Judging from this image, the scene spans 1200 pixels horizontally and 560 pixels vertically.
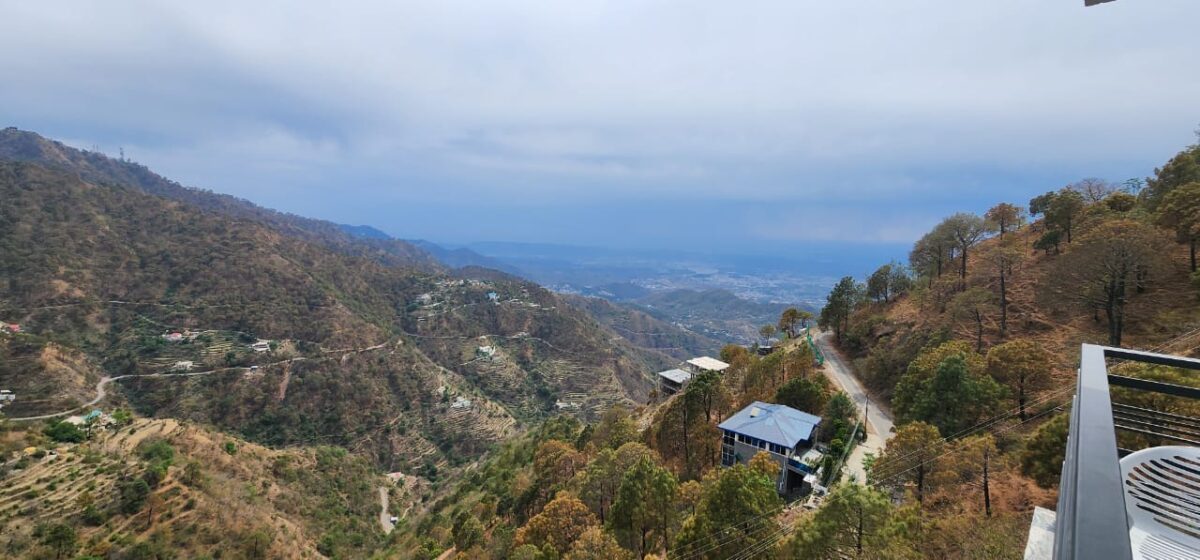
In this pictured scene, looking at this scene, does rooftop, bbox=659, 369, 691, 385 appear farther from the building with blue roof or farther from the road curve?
the building with blue roof

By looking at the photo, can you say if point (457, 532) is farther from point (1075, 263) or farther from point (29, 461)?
point (1075, 263)

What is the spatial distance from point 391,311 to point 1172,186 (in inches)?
4416

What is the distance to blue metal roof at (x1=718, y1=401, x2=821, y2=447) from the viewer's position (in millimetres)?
23141

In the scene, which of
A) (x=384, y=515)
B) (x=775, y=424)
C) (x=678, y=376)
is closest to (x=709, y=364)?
(x=678, y=376)

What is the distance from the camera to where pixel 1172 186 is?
2861 cm

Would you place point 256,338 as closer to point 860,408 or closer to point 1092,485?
point 860,408

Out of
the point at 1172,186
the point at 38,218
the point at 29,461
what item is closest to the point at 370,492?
the point at 29,461

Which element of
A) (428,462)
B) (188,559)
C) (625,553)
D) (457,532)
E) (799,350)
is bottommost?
(428,462)

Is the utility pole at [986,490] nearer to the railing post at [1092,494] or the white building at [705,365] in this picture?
the railing post at [1092,494]

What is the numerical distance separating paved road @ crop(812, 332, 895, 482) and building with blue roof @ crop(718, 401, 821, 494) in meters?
1.75

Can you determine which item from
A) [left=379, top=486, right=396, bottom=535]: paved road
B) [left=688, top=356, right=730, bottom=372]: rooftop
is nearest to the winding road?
[left=379, top=486, right=396, bottom=535]: paved road

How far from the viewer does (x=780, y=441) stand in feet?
74.5

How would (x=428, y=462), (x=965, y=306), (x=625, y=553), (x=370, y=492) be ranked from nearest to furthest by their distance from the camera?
(x=625, y=553), (x=965, y=306), (x=370, y=492), (x=428, y=462)

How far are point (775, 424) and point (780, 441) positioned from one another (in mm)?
1370
